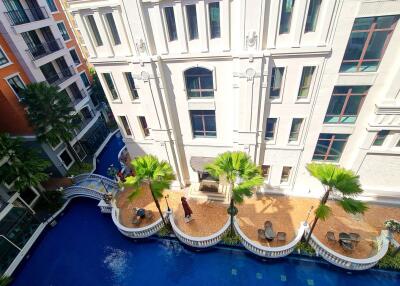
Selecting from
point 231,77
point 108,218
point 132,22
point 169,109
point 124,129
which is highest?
point 132,22

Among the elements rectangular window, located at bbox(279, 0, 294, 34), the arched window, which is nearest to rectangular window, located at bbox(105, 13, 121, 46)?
the arched window

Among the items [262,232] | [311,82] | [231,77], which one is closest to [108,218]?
[262,232]

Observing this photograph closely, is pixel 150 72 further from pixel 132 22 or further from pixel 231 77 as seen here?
pixel 231 77

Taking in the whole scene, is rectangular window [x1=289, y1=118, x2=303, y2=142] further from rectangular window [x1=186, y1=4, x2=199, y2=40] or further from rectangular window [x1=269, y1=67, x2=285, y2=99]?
rectangular window [x1=186, y1=4, x2=199, y2=40]

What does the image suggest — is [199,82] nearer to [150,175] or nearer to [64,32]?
[150,175]

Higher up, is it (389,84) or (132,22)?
(132,22)

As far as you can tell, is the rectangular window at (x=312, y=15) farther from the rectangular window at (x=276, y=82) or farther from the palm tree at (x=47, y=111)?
the palm tree at (x=47, y=111)

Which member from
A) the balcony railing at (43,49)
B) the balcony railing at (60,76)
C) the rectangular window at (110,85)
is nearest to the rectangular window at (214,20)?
the rectangular window at (110,85)
